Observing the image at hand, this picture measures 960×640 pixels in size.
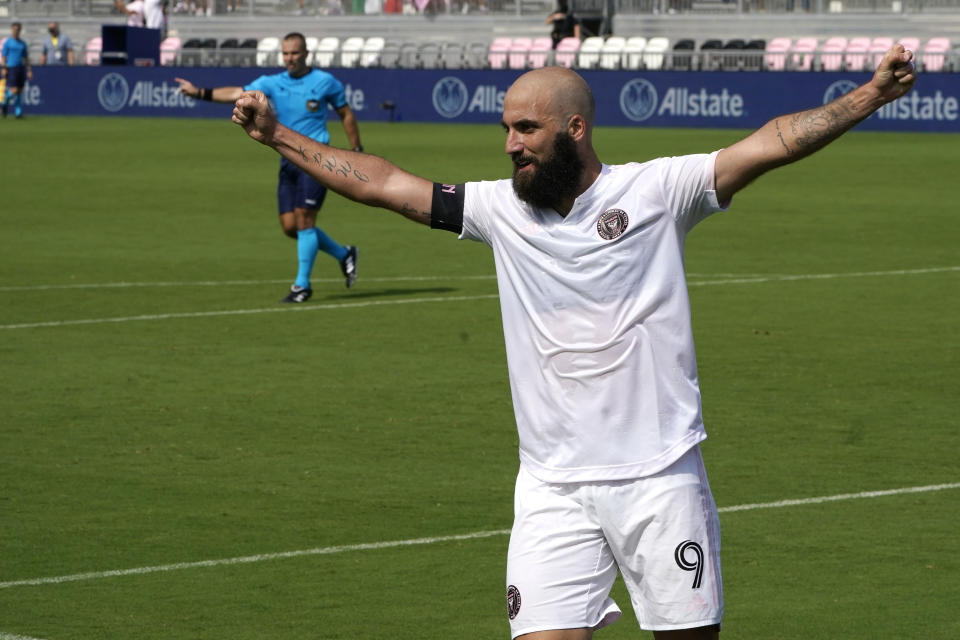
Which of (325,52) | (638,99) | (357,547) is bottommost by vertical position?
(357,547)

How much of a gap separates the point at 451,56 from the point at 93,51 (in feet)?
39.9

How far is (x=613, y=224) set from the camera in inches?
200

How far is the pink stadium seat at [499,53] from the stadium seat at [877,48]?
9159mm

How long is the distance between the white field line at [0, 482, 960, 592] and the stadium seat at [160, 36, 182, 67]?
1765 inches

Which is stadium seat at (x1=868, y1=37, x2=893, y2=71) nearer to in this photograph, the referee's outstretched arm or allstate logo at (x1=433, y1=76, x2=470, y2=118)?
allstate logo at (x1=433, y1=76, x2=470, y2=118)

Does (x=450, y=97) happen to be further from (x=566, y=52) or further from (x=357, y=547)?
(x=357, y=547)

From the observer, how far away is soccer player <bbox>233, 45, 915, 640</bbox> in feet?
16.4

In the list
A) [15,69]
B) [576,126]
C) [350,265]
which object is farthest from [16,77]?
[576,126]

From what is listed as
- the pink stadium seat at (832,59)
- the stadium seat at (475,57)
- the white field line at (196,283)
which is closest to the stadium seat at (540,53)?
the stadium seat at (475,57)

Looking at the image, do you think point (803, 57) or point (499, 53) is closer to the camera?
point (803, 57)

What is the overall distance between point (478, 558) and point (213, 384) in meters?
4.79

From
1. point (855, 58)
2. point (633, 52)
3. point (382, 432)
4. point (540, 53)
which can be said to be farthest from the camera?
point (540, 53)

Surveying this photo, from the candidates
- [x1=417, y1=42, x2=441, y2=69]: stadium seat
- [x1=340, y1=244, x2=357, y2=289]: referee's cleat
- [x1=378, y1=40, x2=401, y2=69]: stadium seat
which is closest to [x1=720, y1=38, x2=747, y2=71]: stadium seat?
[x1=417, y1=42, x2=441, y2=69]: stadium seat

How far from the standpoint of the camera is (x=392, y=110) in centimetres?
4644
